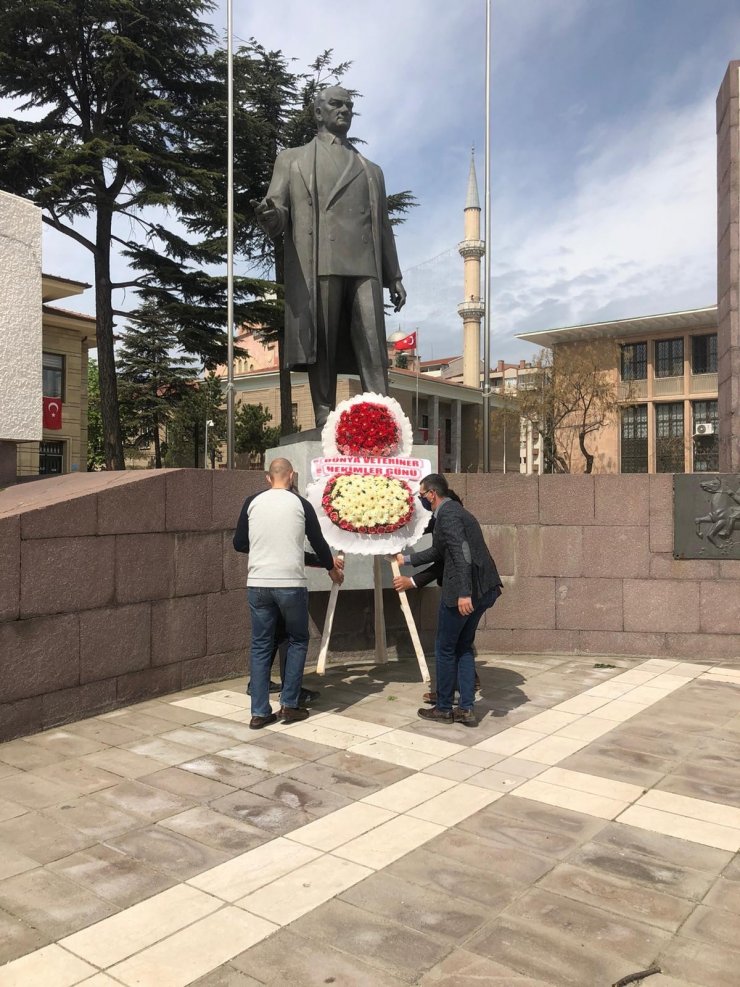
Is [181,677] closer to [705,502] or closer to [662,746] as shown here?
[662,746]

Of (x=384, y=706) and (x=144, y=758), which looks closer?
(x=144, y=758)

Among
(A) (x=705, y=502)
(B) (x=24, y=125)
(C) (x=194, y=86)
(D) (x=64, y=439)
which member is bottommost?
(A) (x=705, y=502)

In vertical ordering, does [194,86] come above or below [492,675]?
above

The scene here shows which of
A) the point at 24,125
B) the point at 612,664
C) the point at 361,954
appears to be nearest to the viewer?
the point at 361,954

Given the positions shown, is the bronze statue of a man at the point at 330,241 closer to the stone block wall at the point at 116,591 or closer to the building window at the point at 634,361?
the stone block wall at the point at 116,591

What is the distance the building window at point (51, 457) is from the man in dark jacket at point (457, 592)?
29.5 m

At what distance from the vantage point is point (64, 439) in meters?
32.3

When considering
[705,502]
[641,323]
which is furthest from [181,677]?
[641,323]

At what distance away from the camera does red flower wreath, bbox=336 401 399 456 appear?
266 inches

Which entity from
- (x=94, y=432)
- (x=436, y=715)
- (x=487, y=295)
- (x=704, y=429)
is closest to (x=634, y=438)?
(x=704, y=429)

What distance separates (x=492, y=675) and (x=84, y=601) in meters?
3.70

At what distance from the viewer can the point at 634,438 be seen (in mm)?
51406

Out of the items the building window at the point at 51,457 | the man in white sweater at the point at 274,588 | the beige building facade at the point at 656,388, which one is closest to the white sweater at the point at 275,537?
the man in white sweater at the point at 274,588

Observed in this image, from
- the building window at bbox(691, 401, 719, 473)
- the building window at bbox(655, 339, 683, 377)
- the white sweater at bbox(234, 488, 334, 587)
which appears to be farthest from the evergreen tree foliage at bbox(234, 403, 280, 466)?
the white sweater at bbox(234, 488, 334, 587)
